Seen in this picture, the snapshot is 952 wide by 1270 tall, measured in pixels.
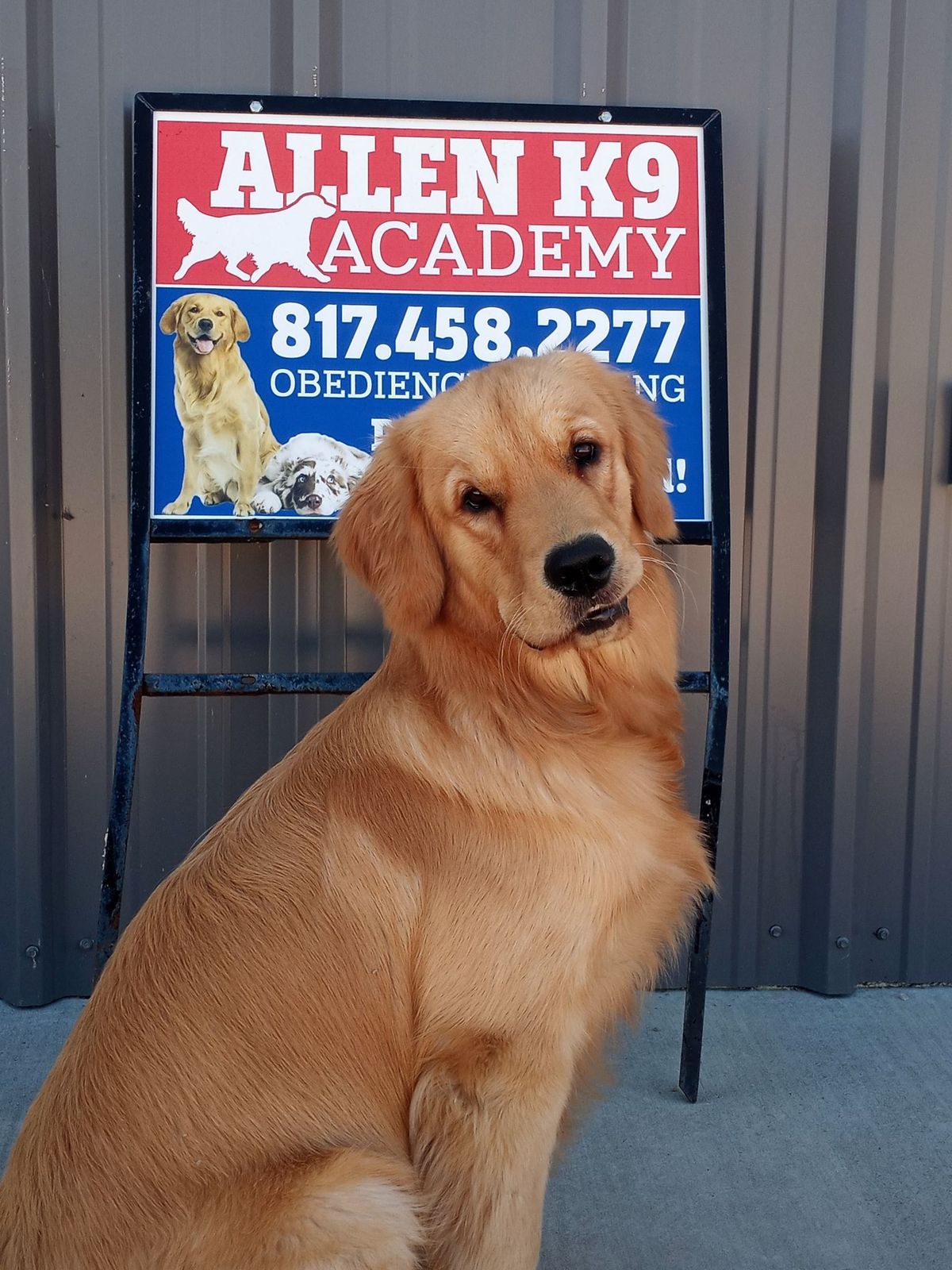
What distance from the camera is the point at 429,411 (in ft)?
6.51

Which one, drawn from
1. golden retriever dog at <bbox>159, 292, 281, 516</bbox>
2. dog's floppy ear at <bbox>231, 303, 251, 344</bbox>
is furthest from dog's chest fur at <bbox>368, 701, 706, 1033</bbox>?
dog's floppy ear at <bbox>231, 303, 251, 344</bbox>

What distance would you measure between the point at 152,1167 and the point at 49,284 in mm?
2408

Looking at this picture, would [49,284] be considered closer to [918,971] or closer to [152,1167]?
[152,1167]

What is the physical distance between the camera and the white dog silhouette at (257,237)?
240 cm

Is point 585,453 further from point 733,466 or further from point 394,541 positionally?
point 733,466

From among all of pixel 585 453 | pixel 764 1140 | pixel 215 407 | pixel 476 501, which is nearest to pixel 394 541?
pixel 476 501

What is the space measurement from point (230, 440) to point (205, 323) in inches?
11.1

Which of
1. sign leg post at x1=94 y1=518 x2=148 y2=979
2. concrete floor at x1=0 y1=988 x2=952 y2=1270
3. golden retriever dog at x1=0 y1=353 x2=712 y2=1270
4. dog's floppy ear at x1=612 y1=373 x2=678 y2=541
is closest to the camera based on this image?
golden retriever dog at x1=0 y1=353 x2=712 y2=1270

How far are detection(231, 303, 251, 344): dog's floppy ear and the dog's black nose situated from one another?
111 centimetres

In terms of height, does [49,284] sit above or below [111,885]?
above

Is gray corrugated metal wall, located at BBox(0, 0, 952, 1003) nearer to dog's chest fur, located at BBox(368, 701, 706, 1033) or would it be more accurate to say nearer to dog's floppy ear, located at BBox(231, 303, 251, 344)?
dog's floppy ear, located at BBox(231, 303, 251, 344)

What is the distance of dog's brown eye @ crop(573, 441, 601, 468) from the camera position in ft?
6.21

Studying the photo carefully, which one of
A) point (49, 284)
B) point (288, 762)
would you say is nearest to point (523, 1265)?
point (288, 762)

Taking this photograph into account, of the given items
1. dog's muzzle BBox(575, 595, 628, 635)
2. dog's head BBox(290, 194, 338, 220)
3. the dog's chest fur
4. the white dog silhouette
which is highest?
dog's head BBox(290, 194, 338, 220)
